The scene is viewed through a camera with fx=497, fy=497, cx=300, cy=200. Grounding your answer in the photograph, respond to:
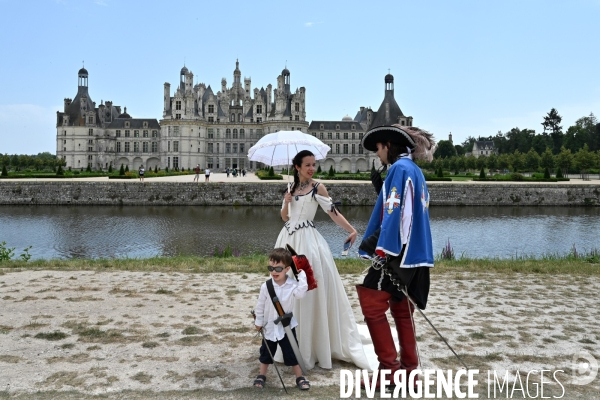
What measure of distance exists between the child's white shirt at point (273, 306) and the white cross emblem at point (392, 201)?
77 centimetres

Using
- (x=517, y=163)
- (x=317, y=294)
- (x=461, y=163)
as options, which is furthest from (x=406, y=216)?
(x=461, y=163)

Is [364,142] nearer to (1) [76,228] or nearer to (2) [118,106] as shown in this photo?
(1) [76,228]

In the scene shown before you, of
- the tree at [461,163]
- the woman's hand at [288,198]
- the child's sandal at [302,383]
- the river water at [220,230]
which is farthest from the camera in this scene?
the tree at [461,163]

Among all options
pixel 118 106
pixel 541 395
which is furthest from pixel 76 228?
pixel 118 106

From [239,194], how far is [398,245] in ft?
78.9

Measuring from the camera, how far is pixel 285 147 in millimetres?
4410

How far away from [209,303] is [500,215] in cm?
1974

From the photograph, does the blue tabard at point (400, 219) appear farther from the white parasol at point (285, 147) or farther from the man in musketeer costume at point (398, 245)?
the white parasol at point (285, 147)

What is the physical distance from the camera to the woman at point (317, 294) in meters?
3.71

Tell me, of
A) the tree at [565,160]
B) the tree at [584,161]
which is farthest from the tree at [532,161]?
the tree at [584,161]

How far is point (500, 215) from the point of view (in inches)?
879

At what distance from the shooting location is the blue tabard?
3.09 metres

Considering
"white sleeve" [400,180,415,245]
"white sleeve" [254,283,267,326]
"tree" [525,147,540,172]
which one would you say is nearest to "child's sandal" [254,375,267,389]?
"white sleeve" [254,283,267,326]

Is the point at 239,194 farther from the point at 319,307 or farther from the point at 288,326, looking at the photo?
the point at 288,326
